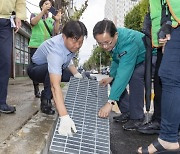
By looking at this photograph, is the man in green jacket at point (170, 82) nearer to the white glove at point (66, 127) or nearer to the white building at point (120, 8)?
the white glove at point (66, 127)

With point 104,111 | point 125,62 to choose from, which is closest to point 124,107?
point 125,62

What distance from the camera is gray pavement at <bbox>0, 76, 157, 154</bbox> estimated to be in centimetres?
185

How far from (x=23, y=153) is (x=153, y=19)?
5.06 feet

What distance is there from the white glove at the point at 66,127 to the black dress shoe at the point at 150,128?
1.07 m

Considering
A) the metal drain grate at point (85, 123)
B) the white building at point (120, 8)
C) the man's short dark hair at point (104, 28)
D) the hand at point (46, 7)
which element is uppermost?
Answer: the white building at point (120, 8)

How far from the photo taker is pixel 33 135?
2.11 m

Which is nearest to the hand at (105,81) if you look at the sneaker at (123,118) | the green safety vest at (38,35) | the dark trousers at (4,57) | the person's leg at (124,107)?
the person's leg at (124,107)

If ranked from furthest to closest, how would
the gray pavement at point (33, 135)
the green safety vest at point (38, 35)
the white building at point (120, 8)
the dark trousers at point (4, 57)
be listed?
1. the white building at point (120, 8)
2. the green safety vest at point (38, 35)
3. the dark trousers at point (4, 57)
4. the gray pavement at point (33, 135)

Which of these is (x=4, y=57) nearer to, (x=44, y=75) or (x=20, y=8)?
(x=44, y=75)

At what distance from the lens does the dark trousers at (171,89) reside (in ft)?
6.48

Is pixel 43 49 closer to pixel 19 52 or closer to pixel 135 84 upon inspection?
pixel 135 84

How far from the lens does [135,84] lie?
3021 millimetres

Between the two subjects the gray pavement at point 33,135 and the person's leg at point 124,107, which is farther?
the person's leg at point 124,107

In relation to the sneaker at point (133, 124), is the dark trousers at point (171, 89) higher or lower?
higher
